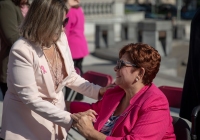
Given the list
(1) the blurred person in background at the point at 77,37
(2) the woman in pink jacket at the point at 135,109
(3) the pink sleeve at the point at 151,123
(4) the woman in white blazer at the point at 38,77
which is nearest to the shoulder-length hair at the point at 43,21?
(4) the woman in white blazer at the point at 38,77

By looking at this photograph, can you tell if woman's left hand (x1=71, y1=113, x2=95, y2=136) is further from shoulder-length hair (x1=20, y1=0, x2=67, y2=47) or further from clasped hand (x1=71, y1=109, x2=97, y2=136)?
shoulder-length hair (x1=20, y1=0, x2=67, y2=47)

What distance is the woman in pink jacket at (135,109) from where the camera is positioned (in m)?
3.01

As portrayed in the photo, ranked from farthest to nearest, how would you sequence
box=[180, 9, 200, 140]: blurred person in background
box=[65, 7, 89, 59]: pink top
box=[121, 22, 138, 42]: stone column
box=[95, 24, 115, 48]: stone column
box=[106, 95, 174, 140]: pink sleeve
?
box=[121, 22, 138, 42]: stone column, box=[95, 24, 115, 48]: stone column, box=[65, 7, 89, 59]: pink top, box=[180, 9, 200, 140]: blurred person in background, box=[106, 95, 174, 140]: pink sleeve

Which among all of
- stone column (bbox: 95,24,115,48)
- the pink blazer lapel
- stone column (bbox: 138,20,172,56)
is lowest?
stone column (bbox: 95,24,115,48)

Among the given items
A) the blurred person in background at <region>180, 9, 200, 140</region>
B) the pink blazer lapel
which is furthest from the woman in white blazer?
the blurred person in background at <region>180, 9, 200, 140</region>

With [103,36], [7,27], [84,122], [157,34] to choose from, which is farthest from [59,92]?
[103,36]

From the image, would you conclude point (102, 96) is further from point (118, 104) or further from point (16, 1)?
point (16, 1)

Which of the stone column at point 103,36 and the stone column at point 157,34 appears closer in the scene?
the stone column at point 157,34

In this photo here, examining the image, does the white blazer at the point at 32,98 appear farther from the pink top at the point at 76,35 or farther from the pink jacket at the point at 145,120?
the pink top at the point at 76,35

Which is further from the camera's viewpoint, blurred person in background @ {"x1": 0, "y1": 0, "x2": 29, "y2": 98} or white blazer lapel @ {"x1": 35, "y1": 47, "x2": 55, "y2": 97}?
blurred person in background @ {"x1": 0, "y1": 0, "x2": 29, "y2": 98}

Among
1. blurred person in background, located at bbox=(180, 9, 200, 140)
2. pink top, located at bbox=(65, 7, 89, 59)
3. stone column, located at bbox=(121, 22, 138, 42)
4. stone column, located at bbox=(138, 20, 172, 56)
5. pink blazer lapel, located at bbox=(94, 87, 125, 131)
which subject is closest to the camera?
pink blazer lapel, located at bbox=(94, 87, 125, 131)

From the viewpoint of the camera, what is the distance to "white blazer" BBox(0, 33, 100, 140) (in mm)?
3119

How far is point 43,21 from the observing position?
3092mm

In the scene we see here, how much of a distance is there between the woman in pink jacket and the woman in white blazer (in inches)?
9.5
